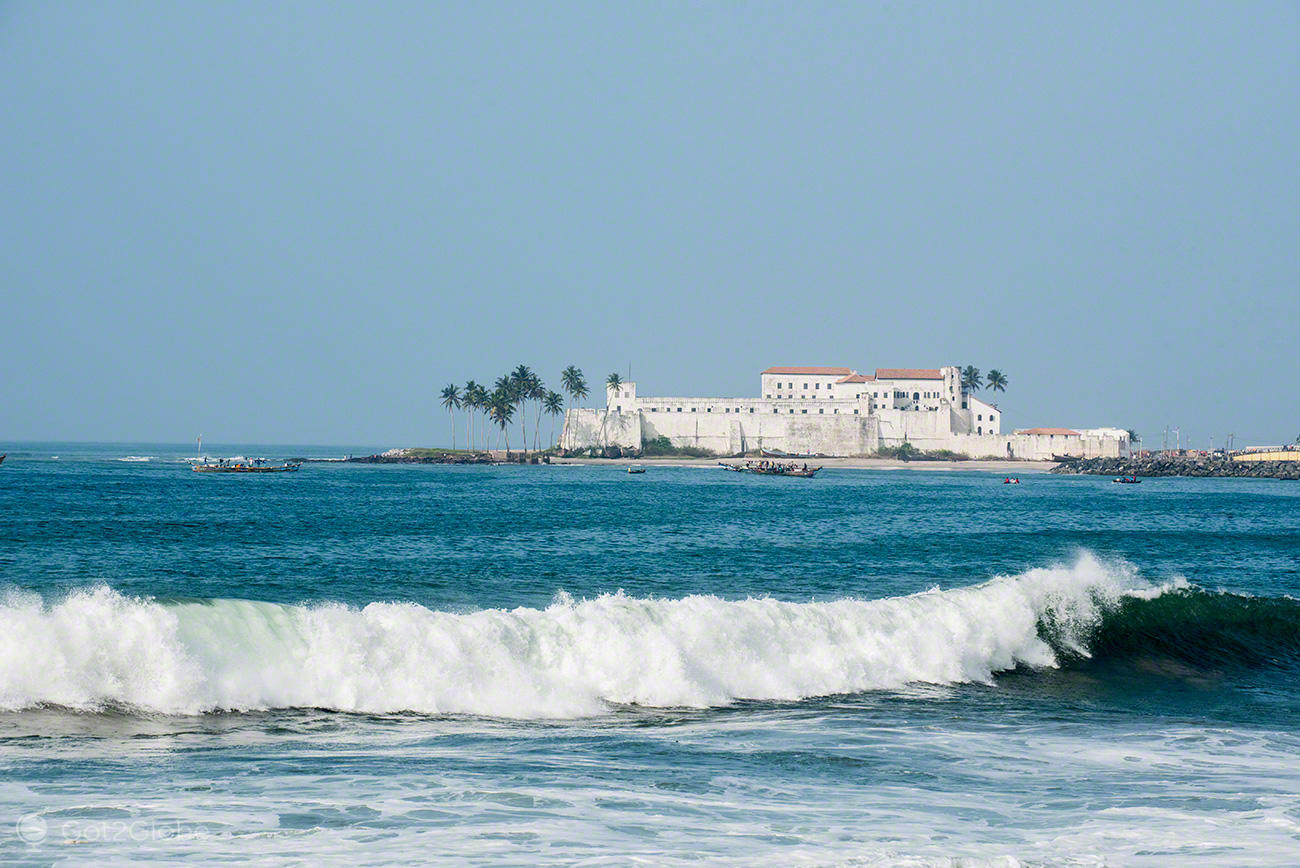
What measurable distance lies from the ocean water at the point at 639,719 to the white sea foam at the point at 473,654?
36 mm

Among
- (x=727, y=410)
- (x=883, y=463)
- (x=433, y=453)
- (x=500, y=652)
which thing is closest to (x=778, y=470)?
(x=883, y=463)

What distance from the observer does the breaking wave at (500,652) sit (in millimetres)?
11578

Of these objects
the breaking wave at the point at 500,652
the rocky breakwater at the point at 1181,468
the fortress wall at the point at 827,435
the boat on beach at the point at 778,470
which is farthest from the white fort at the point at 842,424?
the breaking wave at the point at 500,652

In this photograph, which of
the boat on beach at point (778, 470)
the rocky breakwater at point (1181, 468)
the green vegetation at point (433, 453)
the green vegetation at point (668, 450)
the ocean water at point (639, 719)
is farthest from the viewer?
the green vegetation at point (433, 453)

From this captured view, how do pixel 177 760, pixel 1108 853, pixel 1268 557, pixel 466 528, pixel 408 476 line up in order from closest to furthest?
pixel 1108 853 → pixel 177 760 → pixel 1268 557 → pixel 466 528 → pixel 408 476

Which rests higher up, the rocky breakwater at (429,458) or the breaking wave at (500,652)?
the rocky breakwater at (429,458)

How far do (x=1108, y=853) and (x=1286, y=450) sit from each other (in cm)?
14925

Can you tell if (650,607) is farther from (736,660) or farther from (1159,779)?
(1159,779)

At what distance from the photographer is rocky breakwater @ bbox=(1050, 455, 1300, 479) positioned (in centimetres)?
11512

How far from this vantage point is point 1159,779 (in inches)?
389

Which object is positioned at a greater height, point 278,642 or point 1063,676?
point 278,642

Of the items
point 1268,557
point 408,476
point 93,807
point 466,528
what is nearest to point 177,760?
point 93,807

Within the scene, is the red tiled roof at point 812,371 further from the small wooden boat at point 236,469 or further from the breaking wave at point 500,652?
the breaking wave at point 500,652

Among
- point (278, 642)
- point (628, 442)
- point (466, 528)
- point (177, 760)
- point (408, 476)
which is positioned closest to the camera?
point (177, 760)
